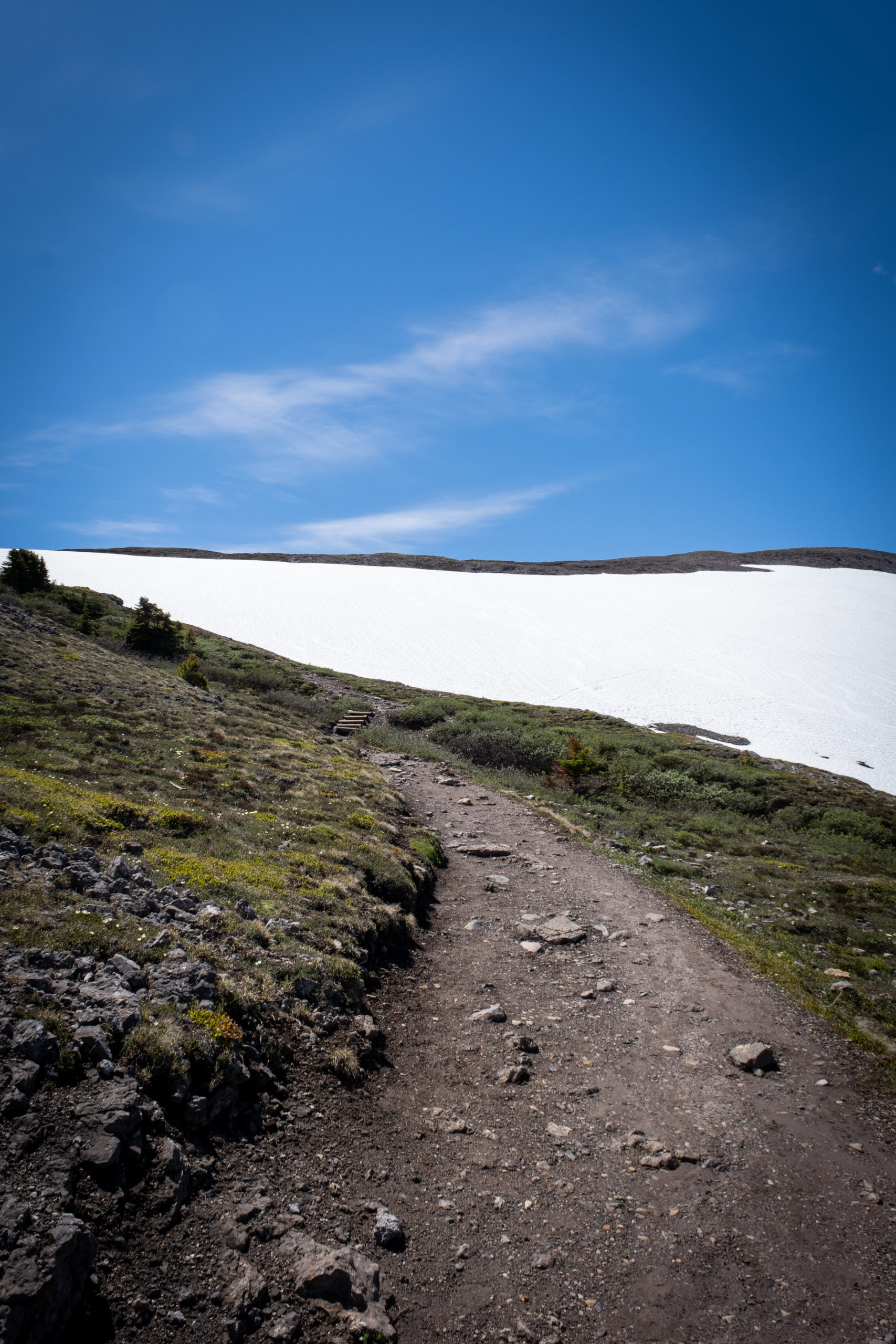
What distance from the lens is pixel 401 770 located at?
2416 centimetres

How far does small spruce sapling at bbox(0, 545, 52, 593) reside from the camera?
113 feet

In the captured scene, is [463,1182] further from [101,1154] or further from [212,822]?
[212,822]

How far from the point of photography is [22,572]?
1371 inches

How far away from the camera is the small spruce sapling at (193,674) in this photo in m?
27.9

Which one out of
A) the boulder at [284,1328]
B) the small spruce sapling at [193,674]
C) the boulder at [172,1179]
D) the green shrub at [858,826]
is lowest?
the green shrub at [858,826]

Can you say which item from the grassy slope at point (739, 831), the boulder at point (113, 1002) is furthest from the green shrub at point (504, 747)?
the boulder at point (113, 1002)

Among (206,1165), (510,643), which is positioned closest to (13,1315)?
(206,1165)

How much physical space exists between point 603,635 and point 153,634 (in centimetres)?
3858

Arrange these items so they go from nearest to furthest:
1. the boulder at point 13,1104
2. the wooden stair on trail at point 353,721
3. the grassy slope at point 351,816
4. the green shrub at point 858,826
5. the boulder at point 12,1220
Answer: the boulder at point 12,1220 < the boulder at point 13,1104 < the grassy slope at point 351,816 < the green shrub at point 858,826 < the wooden stair on trail at point 353,721

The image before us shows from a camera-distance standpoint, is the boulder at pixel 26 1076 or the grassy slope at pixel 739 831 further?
the grassy slope at pixel 739 831

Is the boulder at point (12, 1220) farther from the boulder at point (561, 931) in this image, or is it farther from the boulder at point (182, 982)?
the boulder at point (561, 931)

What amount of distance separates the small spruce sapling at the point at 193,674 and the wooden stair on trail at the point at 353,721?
6.46m

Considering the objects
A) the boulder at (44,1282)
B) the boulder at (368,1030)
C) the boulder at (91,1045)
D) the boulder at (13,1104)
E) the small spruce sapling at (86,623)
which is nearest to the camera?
the boulder at (44,1282)

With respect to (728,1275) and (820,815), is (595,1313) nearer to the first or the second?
(728,1275)
